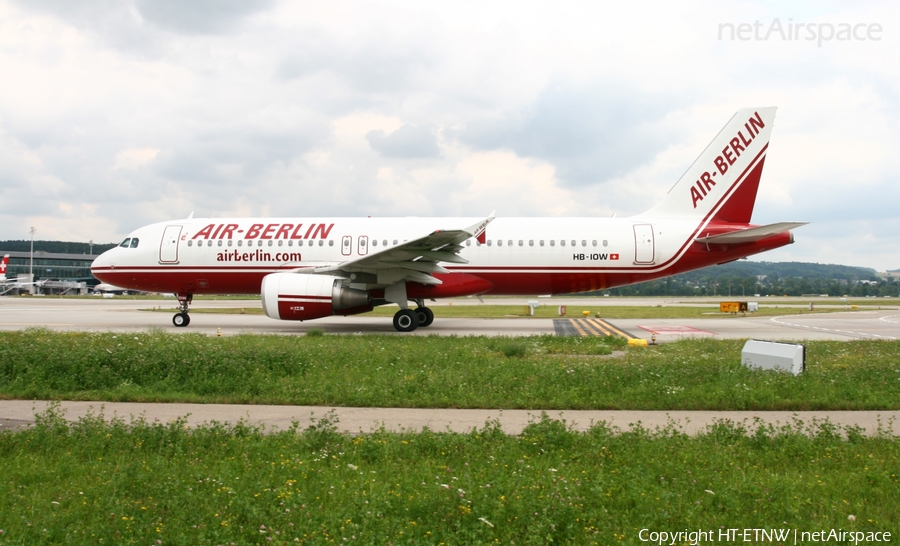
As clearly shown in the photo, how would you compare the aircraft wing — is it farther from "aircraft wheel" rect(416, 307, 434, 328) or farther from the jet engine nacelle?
"aircraft wheel" rect(416, 307, 434, 328)

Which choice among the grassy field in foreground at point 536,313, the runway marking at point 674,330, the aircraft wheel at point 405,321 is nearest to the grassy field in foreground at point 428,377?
the runway marking at point 674,330

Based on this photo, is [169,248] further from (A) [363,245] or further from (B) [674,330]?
(B) [674,330]

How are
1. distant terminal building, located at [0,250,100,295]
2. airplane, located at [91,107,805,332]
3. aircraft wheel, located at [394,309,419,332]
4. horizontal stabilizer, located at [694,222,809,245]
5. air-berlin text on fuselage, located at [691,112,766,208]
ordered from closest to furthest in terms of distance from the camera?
aircraft wheel, located at [394,309,419,332] → horizontal stabilizer, located at [694,222,809,245] → airplane, located at [91,107,805,332] → air-berlin text on fuselage, located at [691,112,766,208] → distant terminal building, located at [0,250,100,295]

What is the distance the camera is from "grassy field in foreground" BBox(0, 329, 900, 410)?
848cm

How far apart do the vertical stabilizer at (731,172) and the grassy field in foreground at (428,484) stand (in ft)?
53.0

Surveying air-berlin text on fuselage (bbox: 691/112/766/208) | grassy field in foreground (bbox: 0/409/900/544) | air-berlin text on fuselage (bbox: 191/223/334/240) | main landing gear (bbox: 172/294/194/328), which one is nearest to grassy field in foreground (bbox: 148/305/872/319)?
main landing gear (bbox: 172/294/194/328)

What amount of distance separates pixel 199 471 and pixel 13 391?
552 centimetres

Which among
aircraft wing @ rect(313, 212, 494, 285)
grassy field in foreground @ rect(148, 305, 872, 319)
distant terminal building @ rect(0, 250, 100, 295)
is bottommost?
grassy field in foreground @ rect(148, 305, 872, 319)

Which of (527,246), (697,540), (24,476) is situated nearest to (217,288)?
(527,246)

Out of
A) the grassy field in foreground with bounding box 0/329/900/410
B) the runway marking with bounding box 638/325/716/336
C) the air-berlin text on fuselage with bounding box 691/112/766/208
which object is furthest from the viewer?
the air-berlin text on fuselage with bounding box 691/112/766/208

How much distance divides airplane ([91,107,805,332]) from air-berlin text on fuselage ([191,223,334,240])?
35 mm

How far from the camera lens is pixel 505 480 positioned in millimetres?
4961

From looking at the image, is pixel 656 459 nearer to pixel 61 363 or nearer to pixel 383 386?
pixel 383 386

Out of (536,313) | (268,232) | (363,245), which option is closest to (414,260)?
(363,245)
